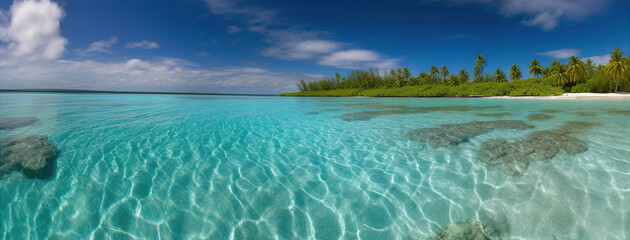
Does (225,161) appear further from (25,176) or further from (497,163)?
(497,163)

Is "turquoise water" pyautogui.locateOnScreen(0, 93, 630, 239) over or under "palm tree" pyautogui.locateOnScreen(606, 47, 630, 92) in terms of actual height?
under

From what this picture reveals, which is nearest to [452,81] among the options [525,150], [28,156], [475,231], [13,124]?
[525,150]

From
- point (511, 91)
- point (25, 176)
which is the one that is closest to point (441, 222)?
point (25, 176)

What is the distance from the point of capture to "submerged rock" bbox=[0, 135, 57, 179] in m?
4.00

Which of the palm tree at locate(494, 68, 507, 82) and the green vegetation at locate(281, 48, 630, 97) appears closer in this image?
the green vegetation at locate(281, 48, 630, 97)

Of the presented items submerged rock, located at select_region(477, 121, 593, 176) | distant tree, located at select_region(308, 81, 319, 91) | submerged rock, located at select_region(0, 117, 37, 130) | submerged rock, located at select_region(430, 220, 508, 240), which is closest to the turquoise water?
submerged rock, located at select_region(430, 220, 508, 240)

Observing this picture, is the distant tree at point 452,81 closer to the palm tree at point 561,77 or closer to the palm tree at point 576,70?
the palm tree at point 561,77

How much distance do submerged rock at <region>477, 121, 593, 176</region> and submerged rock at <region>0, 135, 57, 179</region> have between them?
7.61 metres

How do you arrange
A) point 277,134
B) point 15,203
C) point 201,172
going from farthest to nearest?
point 277,134 < point 201,172 < point 15,203

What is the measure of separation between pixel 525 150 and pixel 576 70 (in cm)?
5299

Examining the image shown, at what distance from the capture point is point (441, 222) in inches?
109

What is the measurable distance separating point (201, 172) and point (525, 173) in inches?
207

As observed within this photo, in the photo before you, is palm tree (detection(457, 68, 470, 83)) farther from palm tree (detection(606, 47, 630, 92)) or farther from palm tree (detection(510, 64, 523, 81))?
palm tree (detection(606, 47, 630, 92))

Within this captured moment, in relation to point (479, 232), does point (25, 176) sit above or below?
above
